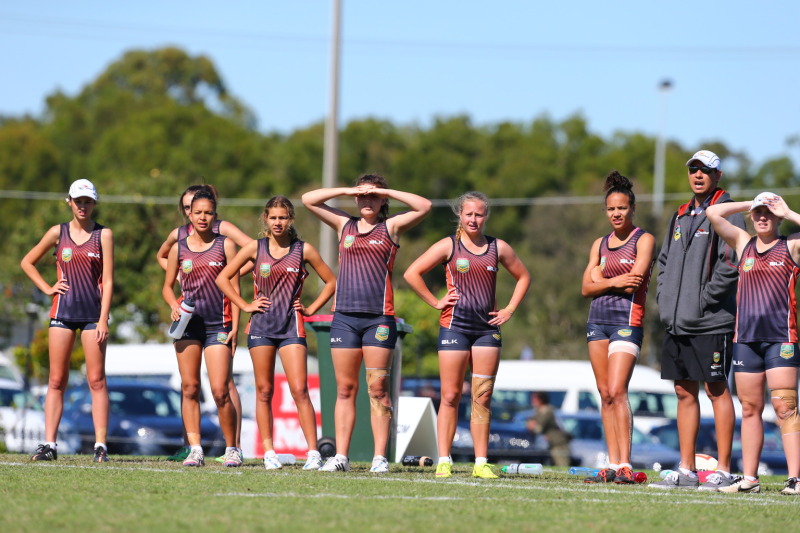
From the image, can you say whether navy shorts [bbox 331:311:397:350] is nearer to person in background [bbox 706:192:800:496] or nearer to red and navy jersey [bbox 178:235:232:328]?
red and navy jersey [bbox 178:235:232:328]

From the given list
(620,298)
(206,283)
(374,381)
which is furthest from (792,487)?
(206,283)

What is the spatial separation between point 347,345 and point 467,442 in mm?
11123

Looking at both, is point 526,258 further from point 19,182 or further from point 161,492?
point 161,492

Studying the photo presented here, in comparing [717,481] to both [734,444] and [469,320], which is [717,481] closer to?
[469,320]

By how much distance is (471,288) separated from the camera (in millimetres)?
9453

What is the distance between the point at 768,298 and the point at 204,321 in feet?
14.6

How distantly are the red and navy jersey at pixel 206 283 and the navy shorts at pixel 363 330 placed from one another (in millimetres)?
1099

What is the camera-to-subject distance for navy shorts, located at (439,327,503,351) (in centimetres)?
938

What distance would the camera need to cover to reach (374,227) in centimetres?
961

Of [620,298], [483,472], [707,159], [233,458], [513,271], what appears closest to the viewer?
[707,159]

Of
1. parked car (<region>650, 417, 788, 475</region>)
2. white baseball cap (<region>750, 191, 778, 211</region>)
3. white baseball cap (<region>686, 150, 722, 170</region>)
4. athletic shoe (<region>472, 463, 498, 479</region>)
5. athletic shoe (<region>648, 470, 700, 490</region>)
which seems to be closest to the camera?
white baseball cap (<region>750, 191, 778, 211</region>)

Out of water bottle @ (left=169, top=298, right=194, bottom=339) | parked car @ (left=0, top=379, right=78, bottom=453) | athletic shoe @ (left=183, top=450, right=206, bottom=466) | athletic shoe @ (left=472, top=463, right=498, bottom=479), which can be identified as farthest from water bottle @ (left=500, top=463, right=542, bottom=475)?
parked car @ (left=0, top=379, right=78, bottom=453)

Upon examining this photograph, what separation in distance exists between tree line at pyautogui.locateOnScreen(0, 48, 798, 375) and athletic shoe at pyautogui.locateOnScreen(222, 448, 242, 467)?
102 ft

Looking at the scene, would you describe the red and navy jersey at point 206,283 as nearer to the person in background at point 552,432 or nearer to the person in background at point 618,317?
the person in background at point 618,317
